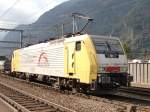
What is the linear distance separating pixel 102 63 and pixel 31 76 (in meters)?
14.5

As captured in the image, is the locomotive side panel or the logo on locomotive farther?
the logo on locomotive

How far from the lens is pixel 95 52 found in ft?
59.3

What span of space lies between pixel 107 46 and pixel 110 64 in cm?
117

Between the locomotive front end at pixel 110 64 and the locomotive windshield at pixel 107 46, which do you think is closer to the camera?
the locomotive front end at pixel 110 64

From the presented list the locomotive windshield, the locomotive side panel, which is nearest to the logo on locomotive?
the locomotive side panel

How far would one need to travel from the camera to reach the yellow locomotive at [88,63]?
17755 millimetres

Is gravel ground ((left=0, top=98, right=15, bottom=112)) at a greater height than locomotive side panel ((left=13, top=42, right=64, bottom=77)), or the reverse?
locomotive side panel ((left=13, top=42, right=64, bottom=77))

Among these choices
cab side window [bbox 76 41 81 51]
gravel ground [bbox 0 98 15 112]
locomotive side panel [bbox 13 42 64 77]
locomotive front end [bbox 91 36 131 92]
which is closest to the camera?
gravel ground [bbox 0 98 15 112]

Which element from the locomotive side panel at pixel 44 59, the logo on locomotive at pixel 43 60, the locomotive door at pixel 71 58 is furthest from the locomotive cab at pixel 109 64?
the logo on locomotive at pixel 43 60

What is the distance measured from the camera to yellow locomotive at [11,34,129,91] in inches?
699

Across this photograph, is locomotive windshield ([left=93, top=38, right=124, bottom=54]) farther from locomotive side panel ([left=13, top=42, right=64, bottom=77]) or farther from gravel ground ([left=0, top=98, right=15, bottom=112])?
gravel ground ([left=0, top=98, right=15, bottom=112])

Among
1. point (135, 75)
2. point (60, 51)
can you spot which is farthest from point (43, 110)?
point (135, 75)

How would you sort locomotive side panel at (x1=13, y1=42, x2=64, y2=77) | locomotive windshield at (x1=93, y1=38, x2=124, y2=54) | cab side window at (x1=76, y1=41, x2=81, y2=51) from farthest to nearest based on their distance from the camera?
locomotive side panel at (x1=13, y1=42, x2=64, y2=77) → cab side window at (x1=76, y1=41, x2=81, y2=51) → locomotive windshield at (x1=93, y1=38, x2=124, y2=54)

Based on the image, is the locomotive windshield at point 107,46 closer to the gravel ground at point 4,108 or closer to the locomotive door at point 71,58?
the locomotive door at point 71,58
